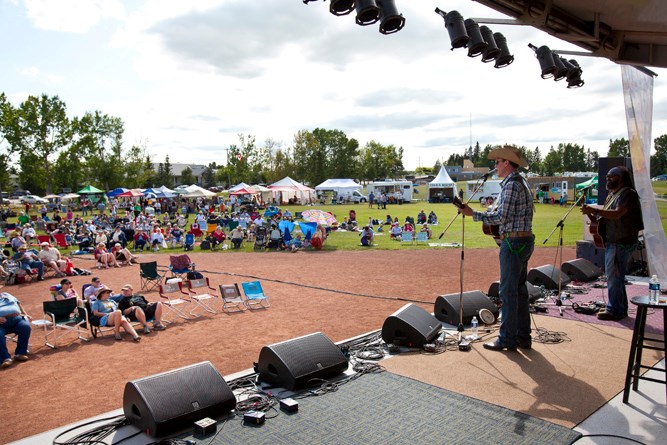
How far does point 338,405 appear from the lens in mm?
4164

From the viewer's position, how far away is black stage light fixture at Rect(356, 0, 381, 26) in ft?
15.7

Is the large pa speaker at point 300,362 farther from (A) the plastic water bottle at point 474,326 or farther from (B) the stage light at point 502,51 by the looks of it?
(B) the stage light at point 502,51

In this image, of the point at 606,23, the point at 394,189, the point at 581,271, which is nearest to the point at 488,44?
the point at 606,23

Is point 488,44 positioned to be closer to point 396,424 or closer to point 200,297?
point 396,424

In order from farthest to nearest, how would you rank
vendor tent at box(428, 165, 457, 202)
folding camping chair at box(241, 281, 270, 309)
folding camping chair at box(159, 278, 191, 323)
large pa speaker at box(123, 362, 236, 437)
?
vendor tent at box(428, 165, 457, 202) → folding camping chair at box(241, 281, 270, 309) → folding camping chair at box(159, 278, 191, 323) → large pa speaker at box(123, 362, 236, 437)

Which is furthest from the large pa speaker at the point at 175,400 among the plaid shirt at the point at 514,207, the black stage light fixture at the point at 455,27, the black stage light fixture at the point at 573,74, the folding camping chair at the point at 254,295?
the black stage light fixture at the point at 573,74

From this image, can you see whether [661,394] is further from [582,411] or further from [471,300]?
[471,300]

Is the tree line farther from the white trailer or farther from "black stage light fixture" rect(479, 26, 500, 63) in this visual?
"black stage light fixture" rect(479, 26, 500, 63)

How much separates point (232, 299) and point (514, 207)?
229 inches

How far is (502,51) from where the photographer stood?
23.1 feet

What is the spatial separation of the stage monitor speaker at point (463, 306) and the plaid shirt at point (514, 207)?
1.56 metres

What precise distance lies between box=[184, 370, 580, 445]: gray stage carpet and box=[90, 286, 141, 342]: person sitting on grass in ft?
13.8

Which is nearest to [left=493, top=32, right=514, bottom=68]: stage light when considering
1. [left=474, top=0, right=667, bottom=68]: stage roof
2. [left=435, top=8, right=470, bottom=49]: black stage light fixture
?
[left=435, top=8, right=470, bottom=49]: black stage light fixture

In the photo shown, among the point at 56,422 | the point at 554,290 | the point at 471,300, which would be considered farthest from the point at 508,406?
the point at 554,290
